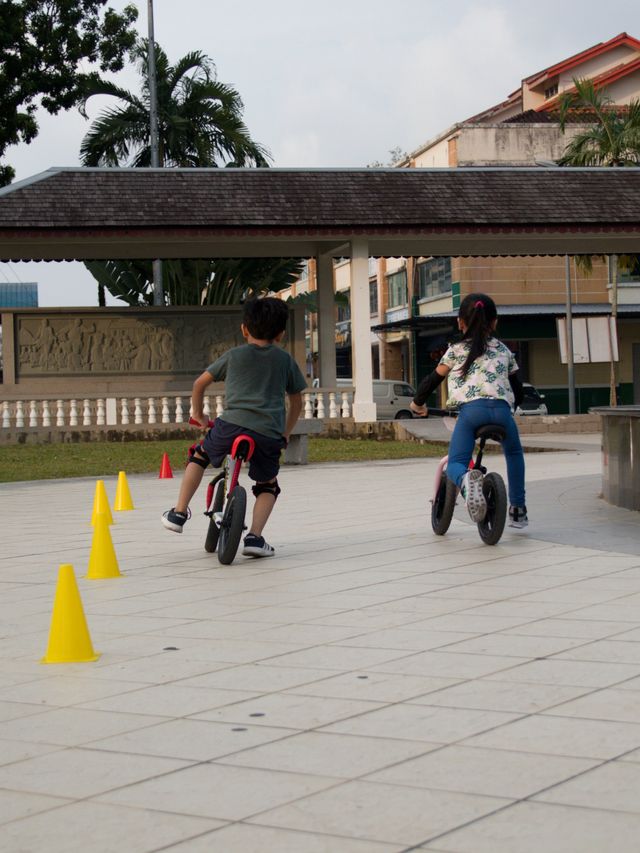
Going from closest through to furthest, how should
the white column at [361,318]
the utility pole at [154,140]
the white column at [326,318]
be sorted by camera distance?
the white column at [361,318], the white column at [326,318], the utility pole at [154,140]

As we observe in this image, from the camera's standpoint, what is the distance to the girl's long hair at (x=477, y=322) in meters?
9.26

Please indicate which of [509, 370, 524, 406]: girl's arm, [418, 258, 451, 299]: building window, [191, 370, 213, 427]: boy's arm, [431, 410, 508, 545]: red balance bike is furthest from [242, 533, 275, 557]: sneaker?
[418, 258, 451, 299]: building window

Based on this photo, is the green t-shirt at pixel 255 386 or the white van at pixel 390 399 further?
the white van at pixel 390 399

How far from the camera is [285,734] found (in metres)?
4.49

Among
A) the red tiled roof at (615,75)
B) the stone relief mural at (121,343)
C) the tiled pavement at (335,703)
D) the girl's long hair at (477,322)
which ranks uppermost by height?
the red tiled roof at (615,75)

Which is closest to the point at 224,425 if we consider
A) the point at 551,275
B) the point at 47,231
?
the point at 47,231

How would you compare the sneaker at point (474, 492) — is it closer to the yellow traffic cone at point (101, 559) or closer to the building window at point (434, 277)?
the yellow traffic cone at point (101, 559)

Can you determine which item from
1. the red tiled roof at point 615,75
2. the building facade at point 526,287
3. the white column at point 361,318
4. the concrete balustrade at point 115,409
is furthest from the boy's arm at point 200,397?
the red tiled roof at point 615,75

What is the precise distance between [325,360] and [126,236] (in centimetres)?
600

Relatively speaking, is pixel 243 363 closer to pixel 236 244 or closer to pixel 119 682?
pixel 119 682

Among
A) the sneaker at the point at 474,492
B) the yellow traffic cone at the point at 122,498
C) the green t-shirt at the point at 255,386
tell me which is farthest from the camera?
the yellow traffic cone at the point at 122,498

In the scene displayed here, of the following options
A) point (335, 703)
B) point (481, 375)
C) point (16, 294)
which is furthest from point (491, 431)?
point (16, 294)

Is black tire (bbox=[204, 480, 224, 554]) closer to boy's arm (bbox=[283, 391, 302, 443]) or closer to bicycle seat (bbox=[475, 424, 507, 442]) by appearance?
boy's arm (bbox=[283, 391, 302, 443])

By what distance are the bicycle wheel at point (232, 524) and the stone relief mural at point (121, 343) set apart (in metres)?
20.9
